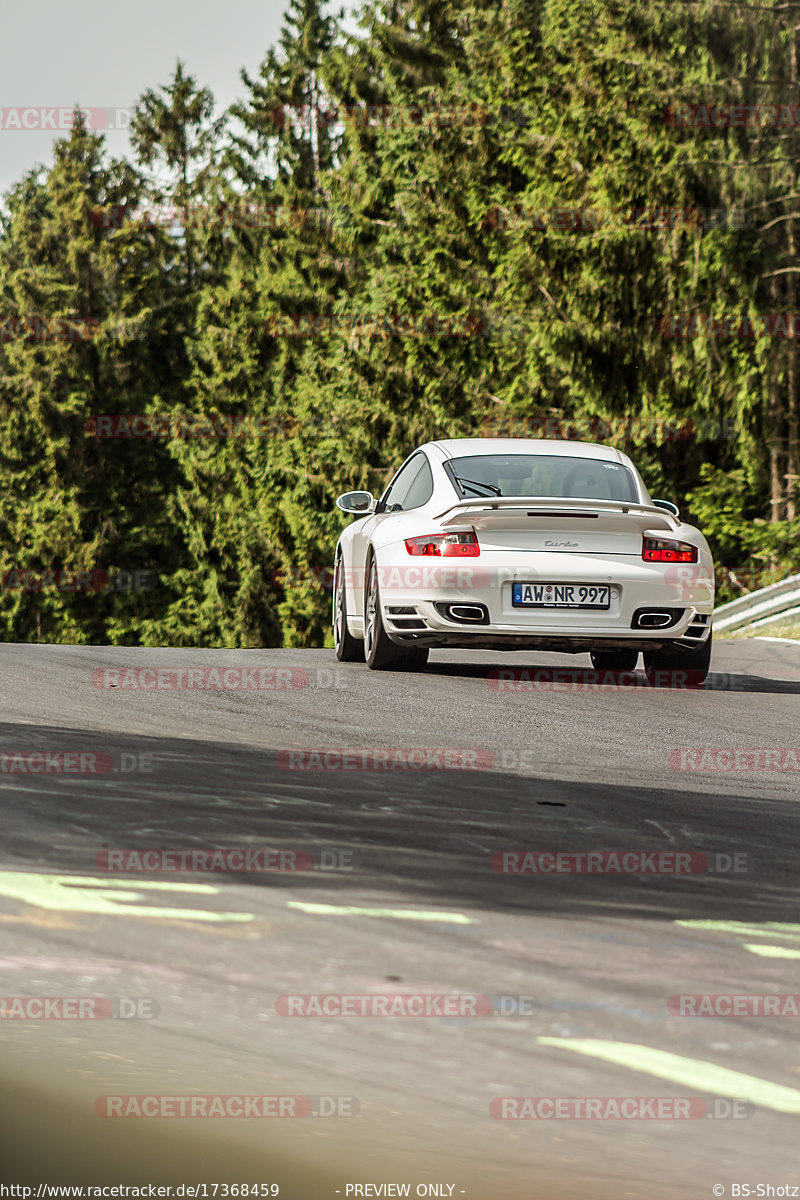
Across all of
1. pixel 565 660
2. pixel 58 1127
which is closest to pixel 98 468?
pixel 565 660

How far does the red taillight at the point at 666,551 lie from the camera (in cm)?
1032

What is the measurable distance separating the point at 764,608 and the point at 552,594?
12.4 meters

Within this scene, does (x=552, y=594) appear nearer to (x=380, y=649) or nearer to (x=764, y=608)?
(x=380, y=649)

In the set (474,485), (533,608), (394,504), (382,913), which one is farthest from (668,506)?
(382,913)

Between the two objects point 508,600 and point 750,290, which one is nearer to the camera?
point 508,600

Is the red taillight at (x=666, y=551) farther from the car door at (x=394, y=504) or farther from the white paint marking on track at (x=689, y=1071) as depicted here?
the white paint marking on track at (x=689, y=1071)

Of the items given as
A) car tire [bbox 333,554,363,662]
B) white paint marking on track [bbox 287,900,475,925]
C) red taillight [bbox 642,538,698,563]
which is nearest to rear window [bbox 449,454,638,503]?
red taillight [bbox 642,538,698,563]

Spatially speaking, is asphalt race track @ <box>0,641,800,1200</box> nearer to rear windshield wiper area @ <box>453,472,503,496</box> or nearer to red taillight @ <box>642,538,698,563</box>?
red taillight @ <box>642,538,698,563</box>

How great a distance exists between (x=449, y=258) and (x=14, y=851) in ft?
107

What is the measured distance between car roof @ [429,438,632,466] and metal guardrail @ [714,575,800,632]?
9573 millimetres

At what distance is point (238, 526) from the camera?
51.0m

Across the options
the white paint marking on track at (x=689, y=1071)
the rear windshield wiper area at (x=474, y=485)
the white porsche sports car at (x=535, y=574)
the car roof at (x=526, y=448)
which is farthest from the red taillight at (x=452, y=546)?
the white paint marking on track at (x=689, y=1071)

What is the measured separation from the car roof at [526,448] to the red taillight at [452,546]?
1.26 m

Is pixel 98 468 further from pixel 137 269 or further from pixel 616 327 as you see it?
pixel 616 327
